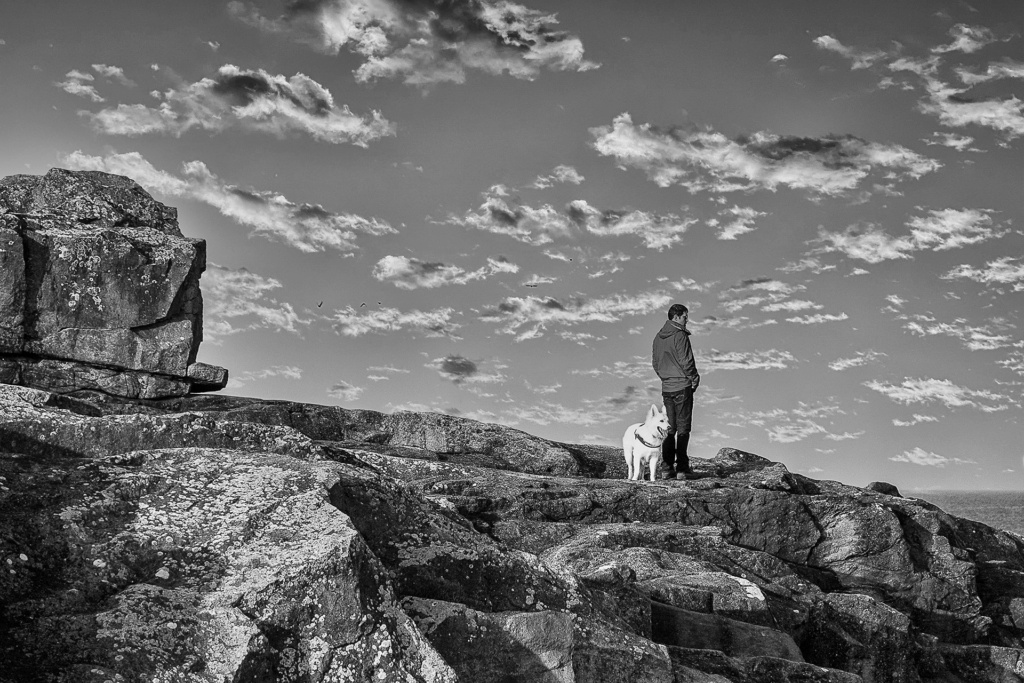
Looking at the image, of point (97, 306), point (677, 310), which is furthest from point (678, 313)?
point (97, 306)

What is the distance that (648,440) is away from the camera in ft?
84.8

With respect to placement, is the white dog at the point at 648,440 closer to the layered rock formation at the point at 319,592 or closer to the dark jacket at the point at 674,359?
the dark jacket at the point at 674,359

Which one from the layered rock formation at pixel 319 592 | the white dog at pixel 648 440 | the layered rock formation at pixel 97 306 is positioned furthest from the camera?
the layered rock formation at pixel 97 306

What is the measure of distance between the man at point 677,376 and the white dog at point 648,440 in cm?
92

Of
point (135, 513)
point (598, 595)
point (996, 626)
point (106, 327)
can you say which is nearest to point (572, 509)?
point (598, 595)

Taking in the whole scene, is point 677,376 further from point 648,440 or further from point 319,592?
point 319,592

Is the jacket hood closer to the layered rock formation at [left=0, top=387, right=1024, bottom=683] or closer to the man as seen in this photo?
the man

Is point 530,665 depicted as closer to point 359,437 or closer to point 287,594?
point 287,594

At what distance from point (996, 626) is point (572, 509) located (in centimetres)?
1154

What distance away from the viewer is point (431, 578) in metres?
9.23

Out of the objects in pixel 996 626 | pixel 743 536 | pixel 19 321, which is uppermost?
pixel 19 321

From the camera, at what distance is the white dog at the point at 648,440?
25.8 metres

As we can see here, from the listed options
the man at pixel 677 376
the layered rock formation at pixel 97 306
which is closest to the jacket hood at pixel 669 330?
the man at pixel 677 376

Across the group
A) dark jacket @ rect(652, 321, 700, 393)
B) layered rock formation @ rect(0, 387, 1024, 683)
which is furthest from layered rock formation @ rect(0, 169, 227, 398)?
dark jacket @ rect(652, 321, 700, 393)
